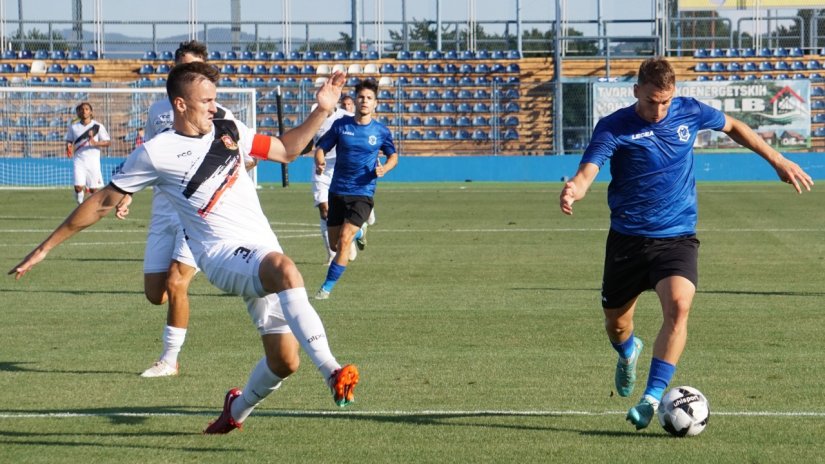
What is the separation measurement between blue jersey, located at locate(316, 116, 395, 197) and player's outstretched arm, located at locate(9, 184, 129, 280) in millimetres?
7348

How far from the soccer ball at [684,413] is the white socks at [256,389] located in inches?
80.0

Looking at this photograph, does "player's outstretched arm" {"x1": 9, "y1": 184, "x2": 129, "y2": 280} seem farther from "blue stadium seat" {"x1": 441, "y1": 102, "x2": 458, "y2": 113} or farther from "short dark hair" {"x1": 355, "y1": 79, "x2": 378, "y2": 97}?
"blue stadium seat" {"x1": 441, "y1": 102, "x2": 458, "y2": 113}

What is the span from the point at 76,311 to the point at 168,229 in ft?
11.7

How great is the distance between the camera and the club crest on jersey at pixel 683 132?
728cm

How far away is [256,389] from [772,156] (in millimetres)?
3355

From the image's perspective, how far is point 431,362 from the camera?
29.3 feet

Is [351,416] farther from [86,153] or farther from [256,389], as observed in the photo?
→ [86,153]

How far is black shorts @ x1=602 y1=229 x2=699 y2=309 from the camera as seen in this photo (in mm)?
7066

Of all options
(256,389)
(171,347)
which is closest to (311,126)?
(256,389)

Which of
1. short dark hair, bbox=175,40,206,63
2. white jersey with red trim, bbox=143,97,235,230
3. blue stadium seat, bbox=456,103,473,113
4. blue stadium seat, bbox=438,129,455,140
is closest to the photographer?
white jersey with red trim, bbox=143,97,235,230

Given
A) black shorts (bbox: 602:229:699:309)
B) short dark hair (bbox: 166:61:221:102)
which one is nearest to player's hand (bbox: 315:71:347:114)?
short dark hair (bbox: 166:61:221:102)

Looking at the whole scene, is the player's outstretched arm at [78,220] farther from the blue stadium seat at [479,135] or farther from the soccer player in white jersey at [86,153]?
the blue stadium seat at [479,135]

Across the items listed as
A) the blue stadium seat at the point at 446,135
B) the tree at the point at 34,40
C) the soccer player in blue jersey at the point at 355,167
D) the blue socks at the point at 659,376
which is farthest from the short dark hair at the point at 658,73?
the tree at the point at 34,40

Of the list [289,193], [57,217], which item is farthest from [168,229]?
[289,193]
